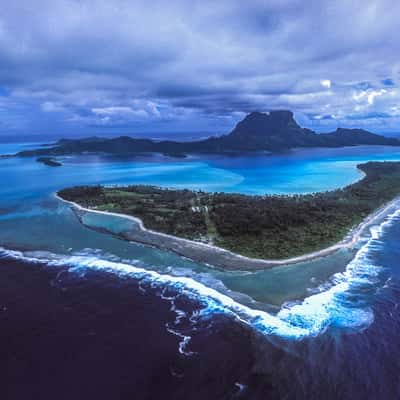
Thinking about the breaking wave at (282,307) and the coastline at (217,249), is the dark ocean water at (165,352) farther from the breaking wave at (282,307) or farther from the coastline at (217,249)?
the coastline at (217,249)

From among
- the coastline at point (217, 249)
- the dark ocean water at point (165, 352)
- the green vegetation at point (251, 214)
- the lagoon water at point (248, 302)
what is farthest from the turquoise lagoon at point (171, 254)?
the green vegetation at point (251, 214)

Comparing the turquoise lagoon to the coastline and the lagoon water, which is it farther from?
the coastline

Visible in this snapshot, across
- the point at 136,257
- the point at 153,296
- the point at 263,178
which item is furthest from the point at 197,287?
the point at 263,178

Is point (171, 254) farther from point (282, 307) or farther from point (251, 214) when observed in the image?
point (251, 214)

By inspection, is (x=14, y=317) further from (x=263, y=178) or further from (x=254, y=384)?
(x=263, y=178)

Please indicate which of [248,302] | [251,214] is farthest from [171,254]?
[251,214]

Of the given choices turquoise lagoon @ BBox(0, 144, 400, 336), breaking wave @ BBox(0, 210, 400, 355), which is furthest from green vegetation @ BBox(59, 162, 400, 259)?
breaking wave @ BBox(0, 210, 400, 355)
